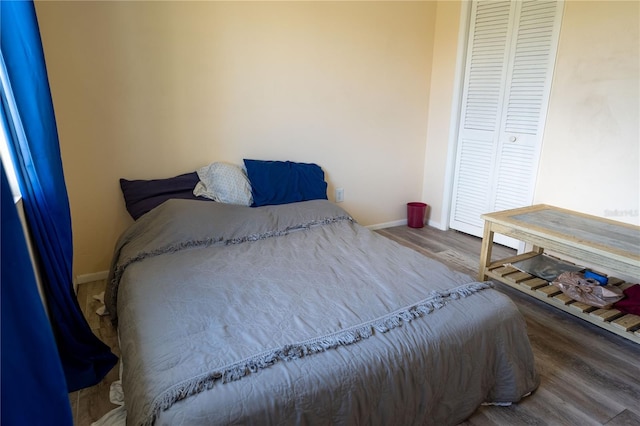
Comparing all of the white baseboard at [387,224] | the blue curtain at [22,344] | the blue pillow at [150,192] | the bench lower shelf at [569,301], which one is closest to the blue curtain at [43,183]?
the blue pillow at [150,192]

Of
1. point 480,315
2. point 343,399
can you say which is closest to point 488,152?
point 480,315

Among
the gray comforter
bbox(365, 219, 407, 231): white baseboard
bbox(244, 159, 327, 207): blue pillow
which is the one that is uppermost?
bbox(244, 159, 327, 207): blue pillow

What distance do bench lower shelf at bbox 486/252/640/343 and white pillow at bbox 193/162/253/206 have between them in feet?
5.74

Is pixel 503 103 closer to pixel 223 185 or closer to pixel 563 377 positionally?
pixel 563 377

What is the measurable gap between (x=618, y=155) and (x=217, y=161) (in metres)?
2.73

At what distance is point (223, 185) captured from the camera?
2643 mm

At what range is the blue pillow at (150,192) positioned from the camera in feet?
8.07

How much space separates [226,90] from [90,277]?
160 cm

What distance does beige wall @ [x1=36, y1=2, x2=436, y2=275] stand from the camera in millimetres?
2336

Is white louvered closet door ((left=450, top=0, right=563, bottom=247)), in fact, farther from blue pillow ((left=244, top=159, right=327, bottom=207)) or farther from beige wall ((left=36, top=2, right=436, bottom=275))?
blue pillow ((left=244, top=159, right=327, bottom=207))

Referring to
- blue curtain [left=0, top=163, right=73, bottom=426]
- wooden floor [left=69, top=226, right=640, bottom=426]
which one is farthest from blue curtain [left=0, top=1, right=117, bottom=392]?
blue curtain [left=0, top=163, right=73, bottom=426]

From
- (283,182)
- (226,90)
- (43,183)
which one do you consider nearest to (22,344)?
(43,183)

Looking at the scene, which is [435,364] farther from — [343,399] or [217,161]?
[217,161]

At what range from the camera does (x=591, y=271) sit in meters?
2.46
